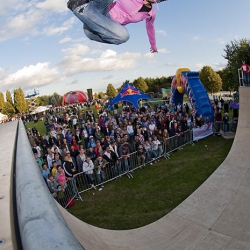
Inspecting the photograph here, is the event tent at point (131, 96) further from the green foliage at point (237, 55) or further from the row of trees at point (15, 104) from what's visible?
the row of trees at point (15, 104)

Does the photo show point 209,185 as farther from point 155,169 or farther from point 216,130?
point 216,130

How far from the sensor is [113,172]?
31.5ft

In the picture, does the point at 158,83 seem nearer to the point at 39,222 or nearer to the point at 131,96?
the point at 131,96

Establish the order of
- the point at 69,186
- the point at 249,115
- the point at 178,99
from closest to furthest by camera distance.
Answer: the point at 69,186
the point at 249,115
the point at 178,99

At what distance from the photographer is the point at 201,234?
520cm

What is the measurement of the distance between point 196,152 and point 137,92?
1504cm

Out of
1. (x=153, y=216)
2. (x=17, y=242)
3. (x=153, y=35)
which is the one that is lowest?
(x=153, y=216)

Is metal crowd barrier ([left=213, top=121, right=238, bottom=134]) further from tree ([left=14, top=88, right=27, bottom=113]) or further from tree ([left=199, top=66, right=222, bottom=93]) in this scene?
tree ([left=14, top=88, right=27, bottom=113])

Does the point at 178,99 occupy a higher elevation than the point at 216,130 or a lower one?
higher

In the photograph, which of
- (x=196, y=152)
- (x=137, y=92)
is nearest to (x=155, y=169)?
(x=196, y=152)

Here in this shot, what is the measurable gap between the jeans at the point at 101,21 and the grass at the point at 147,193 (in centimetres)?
521

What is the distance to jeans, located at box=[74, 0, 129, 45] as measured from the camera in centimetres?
534

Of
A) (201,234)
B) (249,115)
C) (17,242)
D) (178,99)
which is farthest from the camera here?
(178,99)

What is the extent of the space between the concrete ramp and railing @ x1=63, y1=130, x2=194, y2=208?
324cm
